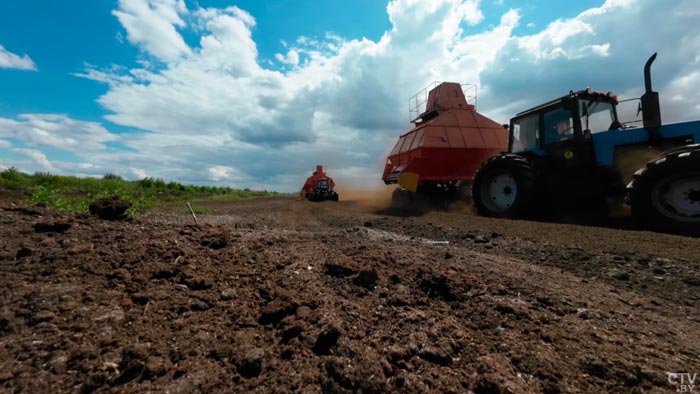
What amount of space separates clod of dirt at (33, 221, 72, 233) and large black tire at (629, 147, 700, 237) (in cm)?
699

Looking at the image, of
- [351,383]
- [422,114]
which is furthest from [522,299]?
[422,114]

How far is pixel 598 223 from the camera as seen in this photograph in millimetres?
5980

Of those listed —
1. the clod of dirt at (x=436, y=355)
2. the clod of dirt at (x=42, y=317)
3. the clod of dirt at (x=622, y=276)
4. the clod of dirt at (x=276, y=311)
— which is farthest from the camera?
the clod of dirt at (x=622, y=276)

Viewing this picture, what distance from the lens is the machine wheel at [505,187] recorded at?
21.6 ft

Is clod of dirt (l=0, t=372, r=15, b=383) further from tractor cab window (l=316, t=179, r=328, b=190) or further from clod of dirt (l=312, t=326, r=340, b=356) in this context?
tractor cab window (l=316, t=179, r=328, b=190)

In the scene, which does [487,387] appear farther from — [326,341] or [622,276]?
[622,276]

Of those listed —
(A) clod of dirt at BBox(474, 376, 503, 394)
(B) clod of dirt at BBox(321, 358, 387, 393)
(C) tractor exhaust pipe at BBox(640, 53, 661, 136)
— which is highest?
(C) tractor exhaust pipe at BBox(640, 53, 661, 136)

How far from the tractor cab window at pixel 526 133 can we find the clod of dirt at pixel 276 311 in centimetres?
715

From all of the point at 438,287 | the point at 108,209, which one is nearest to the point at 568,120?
the point at 438,287

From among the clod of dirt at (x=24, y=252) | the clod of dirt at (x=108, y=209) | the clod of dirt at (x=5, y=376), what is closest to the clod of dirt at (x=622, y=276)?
the clod of dirt at (x=5, y=376)

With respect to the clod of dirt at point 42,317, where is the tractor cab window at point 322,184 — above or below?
above

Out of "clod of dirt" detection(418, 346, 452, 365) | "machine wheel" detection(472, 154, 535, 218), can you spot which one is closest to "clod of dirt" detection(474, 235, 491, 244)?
"machine wheel" detection(472, 154, 535, 218)

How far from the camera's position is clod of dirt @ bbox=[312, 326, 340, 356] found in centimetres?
155

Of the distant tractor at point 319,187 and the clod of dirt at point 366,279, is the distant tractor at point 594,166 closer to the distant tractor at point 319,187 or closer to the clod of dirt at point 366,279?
the clod of dirt at point 366,279
